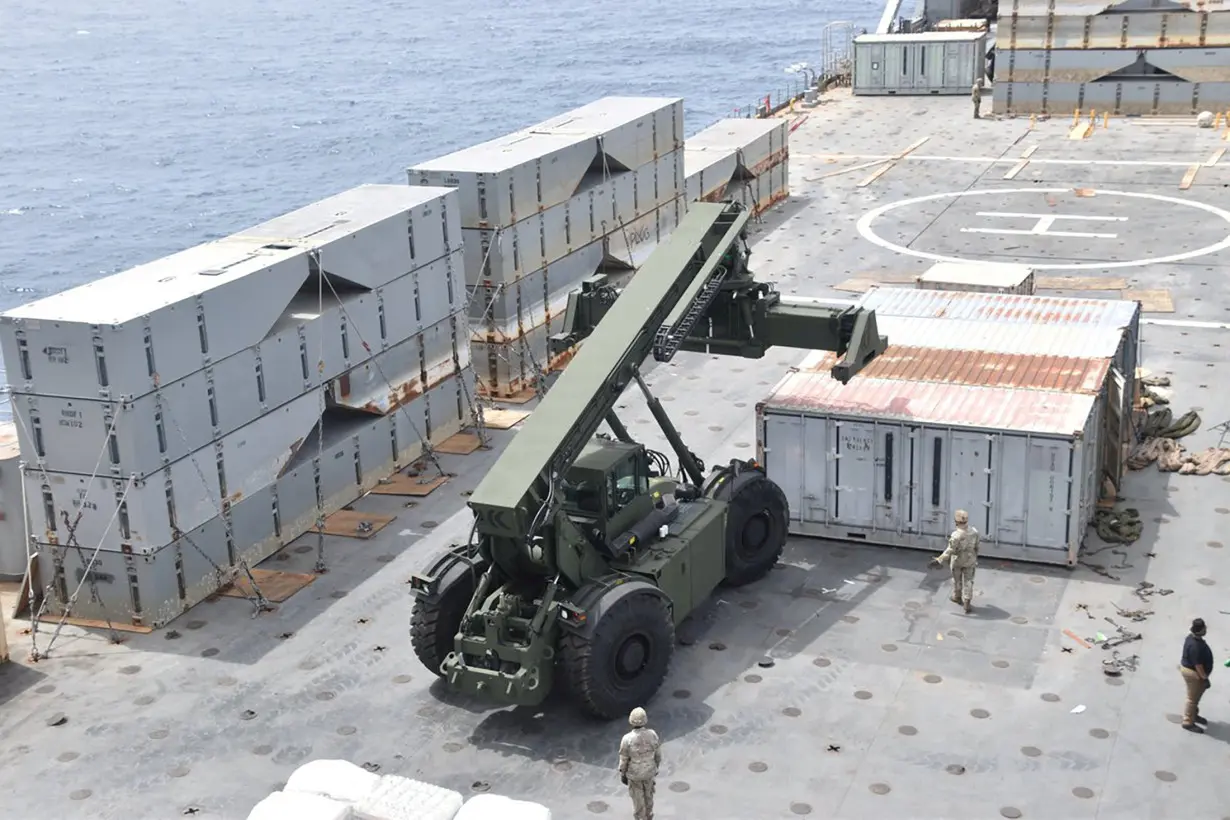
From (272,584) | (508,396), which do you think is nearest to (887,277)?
(508,396)

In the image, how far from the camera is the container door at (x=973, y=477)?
2155 centimetres

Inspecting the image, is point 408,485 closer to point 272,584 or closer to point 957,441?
point 272,584

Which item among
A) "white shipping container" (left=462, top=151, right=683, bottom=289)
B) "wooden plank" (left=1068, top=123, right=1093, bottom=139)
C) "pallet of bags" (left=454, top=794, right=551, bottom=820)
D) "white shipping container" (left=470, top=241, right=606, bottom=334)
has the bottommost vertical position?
"wooden plank" (left=1068, top=123, right=1093, bottom=139)

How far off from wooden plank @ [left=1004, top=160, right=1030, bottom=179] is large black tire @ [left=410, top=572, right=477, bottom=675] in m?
34.1

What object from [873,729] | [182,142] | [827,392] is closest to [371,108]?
[182,142]

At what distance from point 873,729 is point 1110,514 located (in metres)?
7.64

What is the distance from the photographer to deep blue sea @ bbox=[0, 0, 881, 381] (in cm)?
7038

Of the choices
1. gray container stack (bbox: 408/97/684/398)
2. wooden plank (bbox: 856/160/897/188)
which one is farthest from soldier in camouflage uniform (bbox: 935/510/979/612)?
wooden plank (bbox: 856/160/897/188)

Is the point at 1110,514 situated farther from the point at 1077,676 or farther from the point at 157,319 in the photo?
the point at 157,319

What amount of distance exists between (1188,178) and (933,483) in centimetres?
2910

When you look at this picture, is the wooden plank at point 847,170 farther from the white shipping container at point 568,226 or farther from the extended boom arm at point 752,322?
the extended boom arm at point 752,322

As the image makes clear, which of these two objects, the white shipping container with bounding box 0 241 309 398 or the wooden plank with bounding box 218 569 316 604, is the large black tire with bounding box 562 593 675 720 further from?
the white shipping container with bounding box 0 241 309 398

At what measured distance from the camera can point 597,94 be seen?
99.1m

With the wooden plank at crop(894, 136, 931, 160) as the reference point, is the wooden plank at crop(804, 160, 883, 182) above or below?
below
